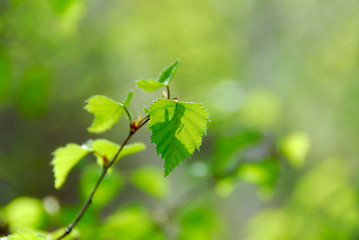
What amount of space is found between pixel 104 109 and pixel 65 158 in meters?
0.12

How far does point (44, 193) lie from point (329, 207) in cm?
281

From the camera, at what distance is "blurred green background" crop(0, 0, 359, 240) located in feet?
4.61

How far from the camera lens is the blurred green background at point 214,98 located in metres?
1.40

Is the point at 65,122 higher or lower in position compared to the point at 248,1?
lower

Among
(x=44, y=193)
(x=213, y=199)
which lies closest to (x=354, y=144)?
(x=213, y=199)

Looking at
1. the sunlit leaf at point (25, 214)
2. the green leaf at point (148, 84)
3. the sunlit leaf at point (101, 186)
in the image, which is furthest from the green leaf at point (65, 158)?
the sunlit leaf at point (101, 186)

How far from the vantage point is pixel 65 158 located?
0.62 m

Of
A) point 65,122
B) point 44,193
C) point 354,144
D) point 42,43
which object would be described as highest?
point 65,122

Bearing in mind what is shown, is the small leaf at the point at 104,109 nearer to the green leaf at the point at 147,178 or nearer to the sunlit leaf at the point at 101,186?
the sunlit leaf at the point at 101,186

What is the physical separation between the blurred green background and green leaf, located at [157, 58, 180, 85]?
2.26 ft

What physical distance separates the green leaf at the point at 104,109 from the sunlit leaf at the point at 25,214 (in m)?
0.51

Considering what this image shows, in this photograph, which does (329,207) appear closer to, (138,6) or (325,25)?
(325,25)

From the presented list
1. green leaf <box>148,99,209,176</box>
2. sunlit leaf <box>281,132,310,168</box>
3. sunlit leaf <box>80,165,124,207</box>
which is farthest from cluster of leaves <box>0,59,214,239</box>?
sunlit leaf <box>281,132,310,168</box>

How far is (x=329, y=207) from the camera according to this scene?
6.79 ft
